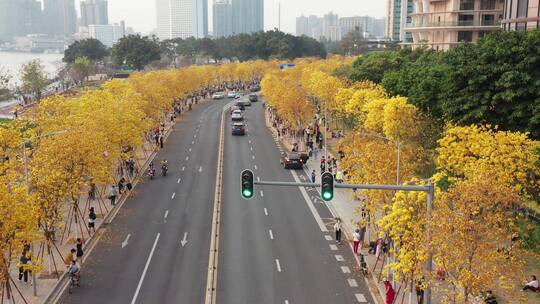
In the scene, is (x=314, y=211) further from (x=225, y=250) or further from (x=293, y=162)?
(x=293, y=162)

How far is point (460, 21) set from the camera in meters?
84.4

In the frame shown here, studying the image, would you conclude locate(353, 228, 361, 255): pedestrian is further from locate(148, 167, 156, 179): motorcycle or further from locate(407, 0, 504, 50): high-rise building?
locate(407, 0, 504, 50): high-rise building

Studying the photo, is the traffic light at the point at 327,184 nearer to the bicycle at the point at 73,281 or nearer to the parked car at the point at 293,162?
the bicycle at the point at 73,281

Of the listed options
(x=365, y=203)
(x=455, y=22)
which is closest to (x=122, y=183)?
(x=365, y=203)

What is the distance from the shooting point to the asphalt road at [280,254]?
26047 mm

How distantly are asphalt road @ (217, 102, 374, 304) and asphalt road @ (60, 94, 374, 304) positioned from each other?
1.8 inches

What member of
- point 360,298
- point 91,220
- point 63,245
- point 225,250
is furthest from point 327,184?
point 91,220

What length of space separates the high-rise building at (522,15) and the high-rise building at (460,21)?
94.9ft

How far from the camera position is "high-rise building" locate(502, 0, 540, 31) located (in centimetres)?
4809

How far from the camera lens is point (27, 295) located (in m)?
25.8

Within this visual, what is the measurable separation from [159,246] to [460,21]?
220 feet

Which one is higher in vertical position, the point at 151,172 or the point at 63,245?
the point at 151,172

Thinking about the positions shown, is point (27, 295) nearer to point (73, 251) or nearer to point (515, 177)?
point (73, 251)

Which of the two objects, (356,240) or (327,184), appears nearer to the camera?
(327,184)
